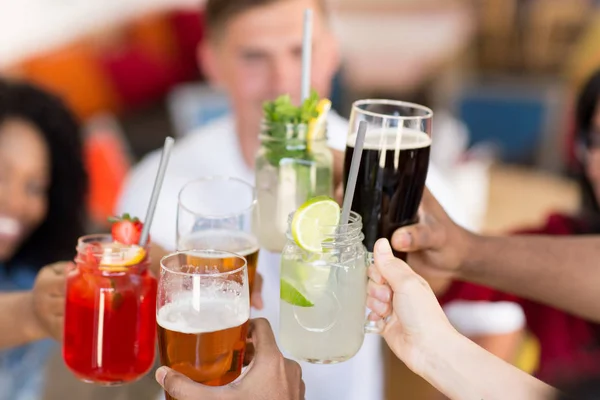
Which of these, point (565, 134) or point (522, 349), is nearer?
point (522, 349)

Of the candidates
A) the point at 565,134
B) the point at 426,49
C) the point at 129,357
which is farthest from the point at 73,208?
the point at 426,49

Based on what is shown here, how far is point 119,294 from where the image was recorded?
1043 mm

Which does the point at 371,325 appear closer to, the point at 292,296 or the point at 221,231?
the point at 292,296

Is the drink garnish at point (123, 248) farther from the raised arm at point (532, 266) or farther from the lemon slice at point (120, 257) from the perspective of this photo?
the raised arm at point (532, 266)

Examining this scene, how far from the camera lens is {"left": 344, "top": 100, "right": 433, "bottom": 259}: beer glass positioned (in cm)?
113

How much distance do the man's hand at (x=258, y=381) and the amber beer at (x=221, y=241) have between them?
0.66 feet

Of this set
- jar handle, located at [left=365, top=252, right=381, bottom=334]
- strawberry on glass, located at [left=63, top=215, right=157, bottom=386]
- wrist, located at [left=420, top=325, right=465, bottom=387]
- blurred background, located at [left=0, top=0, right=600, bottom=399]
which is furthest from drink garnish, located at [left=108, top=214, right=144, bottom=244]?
blurred background, located at [left=0, top=0, right=600, bottom=399]

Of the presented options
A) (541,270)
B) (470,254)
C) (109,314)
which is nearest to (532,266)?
(541,270)

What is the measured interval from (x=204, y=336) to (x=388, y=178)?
0.39 m

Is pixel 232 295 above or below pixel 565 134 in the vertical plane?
above

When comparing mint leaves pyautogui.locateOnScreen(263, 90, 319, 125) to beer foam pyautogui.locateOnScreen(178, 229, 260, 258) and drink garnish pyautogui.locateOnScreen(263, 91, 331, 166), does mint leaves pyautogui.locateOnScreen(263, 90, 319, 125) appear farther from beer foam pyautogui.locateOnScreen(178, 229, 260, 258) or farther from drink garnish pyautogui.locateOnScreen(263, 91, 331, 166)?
beer foam pyautogui.locateOnScreen(178, 229, 260, 258)

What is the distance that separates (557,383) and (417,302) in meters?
0.30

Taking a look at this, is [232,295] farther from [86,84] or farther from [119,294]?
[86,84]

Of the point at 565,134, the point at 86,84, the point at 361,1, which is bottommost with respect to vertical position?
the point at 565,134
